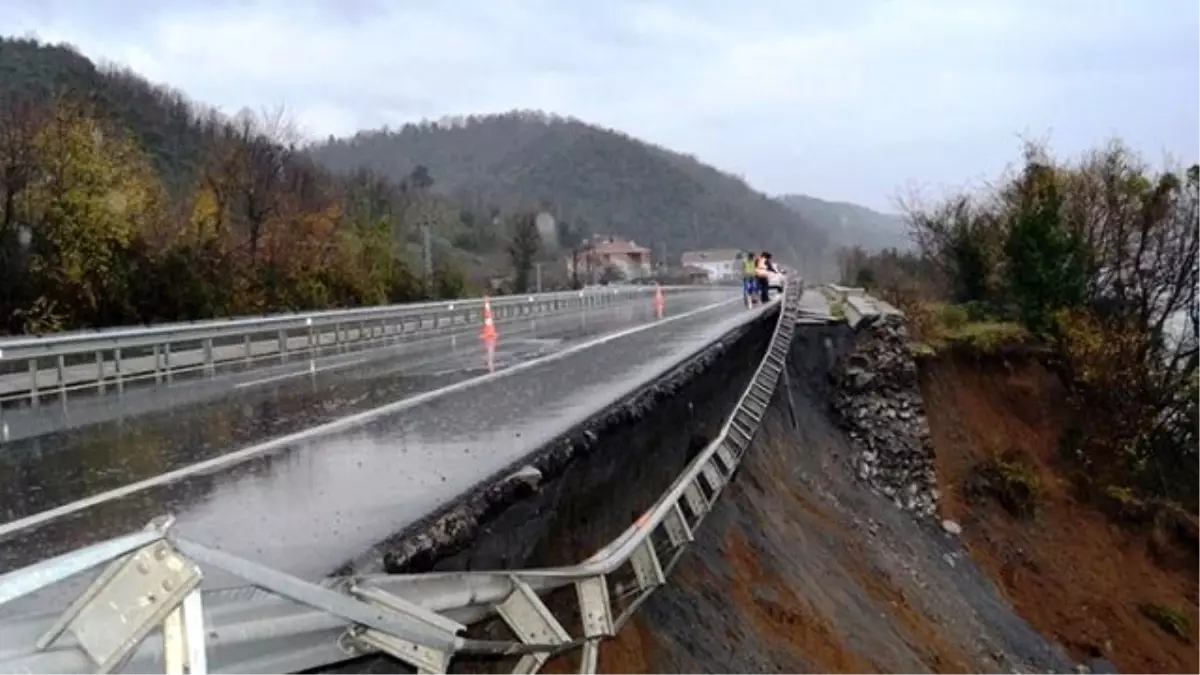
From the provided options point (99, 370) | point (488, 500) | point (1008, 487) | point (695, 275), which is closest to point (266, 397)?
point (99, 370)

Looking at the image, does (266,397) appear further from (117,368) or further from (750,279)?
(750,279)

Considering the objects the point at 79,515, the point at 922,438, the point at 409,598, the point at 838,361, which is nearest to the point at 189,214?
the point at 838,361

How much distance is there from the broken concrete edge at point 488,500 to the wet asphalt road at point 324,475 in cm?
15

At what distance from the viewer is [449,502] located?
24.3 ft

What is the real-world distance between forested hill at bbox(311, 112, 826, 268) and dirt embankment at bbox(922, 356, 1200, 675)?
452 ft

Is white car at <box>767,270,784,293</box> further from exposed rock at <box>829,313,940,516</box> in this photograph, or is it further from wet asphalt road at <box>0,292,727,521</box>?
wet asphalt road at <box>0,292,727,521</box>

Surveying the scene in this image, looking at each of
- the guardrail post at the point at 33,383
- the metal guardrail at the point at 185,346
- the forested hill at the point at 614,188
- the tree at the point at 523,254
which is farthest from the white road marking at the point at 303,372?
the forested hill at the point at 614,188

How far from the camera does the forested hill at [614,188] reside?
176500 mm

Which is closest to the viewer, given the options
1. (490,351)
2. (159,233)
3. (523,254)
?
(490,351)

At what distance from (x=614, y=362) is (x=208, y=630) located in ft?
46.8

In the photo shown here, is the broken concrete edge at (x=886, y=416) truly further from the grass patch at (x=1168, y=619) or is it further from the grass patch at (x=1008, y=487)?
the grass patch at (x=1168, y=619)

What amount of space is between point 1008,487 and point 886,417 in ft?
12.1

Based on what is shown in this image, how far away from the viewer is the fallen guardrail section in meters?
3.18

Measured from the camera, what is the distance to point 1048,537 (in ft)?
83.5
